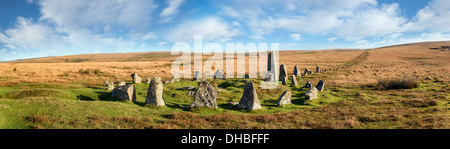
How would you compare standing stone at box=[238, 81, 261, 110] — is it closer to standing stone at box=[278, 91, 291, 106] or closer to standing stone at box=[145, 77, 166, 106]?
standing stone at box=[278, 91, 291, 106]

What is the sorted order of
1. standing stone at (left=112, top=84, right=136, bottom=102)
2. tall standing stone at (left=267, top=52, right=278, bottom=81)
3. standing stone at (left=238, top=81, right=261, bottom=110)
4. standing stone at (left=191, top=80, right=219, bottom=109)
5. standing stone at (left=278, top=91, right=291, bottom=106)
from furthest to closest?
tall standing stone at (left=267, top=52, right=278, bottom=81) → standing stone at (left=112, top=84, right=136, bottom=102) → standing stone at (left=278, top=91, right=291, bottom=106) → standing stone at (left=191, top=80, right=219, bottom=109) → standing stone at (left=238, top=81, right=261, bottom=110)

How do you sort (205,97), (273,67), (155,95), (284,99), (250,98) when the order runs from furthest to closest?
(273,67), (284,99), (155,95), (205,97), (250,98)

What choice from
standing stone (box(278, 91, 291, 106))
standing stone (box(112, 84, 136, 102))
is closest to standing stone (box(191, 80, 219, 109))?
standing stone (box(278, 91, 291, 106))

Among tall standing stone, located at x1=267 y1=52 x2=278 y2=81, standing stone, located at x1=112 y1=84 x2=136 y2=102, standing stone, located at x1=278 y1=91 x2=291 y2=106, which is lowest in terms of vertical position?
standing stone, located at x1=278 y1=91 x2=291 y2=106

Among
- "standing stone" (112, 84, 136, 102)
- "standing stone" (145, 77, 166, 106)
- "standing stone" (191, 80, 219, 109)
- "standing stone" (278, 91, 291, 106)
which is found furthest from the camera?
"standing stone" (112, 84, 136, 102)

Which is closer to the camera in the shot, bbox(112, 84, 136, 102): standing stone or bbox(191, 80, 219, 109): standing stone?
bbox(191, 80, 219, 109): standing stone

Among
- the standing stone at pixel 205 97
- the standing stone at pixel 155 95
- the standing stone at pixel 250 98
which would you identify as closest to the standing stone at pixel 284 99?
the standing stone at pixel 250 98

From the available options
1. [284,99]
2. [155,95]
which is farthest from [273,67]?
[155,95]

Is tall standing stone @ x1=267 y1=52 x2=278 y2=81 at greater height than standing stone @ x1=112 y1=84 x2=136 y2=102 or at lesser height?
greater

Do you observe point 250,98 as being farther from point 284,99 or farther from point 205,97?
point 284,99

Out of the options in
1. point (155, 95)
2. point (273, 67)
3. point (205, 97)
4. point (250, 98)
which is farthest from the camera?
point (273, 67)

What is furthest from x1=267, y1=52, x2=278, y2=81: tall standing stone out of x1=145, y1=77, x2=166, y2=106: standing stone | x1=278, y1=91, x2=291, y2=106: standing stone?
x1=145, y1=77, x2=166, y2=106: standing stone
